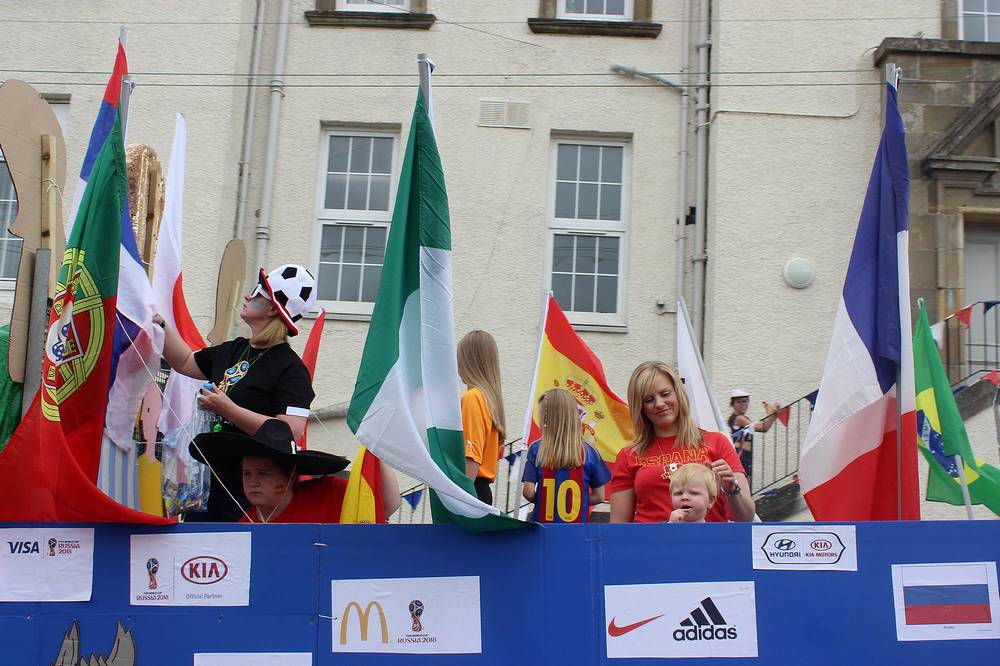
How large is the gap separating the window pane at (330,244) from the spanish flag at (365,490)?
23.8 feet

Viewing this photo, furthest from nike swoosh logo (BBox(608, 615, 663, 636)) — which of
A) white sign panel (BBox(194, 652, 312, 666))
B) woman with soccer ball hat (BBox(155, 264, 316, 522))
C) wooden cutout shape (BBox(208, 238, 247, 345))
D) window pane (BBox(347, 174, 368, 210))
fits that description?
window pane (BBox(347, 174, 368, 210))

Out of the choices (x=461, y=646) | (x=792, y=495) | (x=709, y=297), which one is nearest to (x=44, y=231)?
(x=461, y=646)

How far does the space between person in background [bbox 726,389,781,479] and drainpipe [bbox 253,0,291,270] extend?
4.73 m

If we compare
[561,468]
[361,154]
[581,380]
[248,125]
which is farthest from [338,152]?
[561,468]

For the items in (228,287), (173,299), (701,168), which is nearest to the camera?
(173,299)

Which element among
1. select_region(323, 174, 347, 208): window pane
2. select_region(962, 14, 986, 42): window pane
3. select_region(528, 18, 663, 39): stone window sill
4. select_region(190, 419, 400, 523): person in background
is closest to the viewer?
select_region(190, 419, 400, 523): person in background

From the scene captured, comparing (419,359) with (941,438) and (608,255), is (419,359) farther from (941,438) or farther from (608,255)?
(608,255)

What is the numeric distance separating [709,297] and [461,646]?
7.32 metres

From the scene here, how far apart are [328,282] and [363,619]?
775 cm

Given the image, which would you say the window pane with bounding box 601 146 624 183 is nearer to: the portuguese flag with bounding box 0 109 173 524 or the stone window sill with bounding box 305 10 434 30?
the stone window sill with bounding box 305 10 434 30

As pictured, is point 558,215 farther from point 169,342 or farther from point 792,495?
point 169,342

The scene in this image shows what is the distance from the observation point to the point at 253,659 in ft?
12.2

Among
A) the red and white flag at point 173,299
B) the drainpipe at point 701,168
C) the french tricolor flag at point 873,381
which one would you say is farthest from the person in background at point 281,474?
the drainpipe at point 701,168

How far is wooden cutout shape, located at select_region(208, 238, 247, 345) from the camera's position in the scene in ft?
22.1
